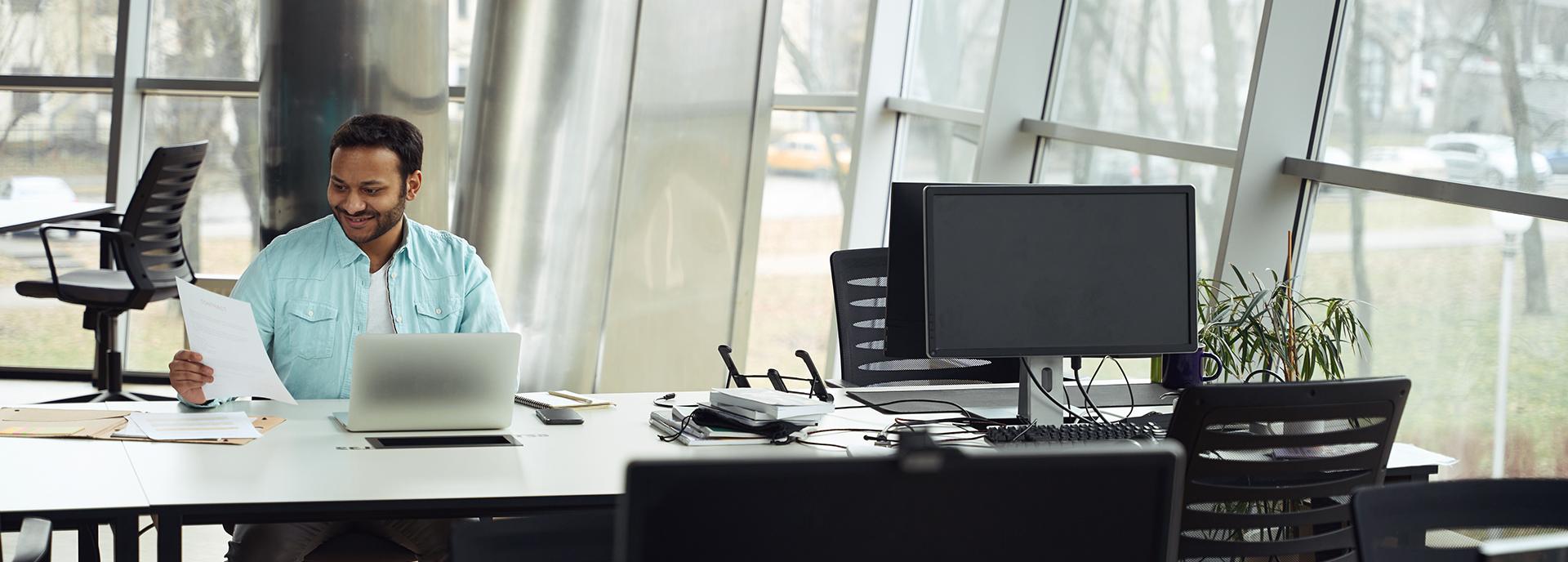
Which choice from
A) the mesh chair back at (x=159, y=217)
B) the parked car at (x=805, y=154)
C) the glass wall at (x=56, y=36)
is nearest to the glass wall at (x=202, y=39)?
the glass wall at (x=56, y=36)

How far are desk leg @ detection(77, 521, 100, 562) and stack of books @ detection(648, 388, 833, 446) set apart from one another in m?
1.05

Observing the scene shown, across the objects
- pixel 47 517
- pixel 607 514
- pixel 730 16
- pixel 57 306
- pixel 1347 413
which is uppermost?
pixel 730 16

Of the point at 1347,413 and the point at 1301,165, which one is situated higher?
the point at 1301,165

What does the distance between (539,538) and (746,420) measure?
1.02 meters

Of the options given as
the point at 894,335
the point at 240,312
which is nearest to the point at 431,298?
the point at 240,312

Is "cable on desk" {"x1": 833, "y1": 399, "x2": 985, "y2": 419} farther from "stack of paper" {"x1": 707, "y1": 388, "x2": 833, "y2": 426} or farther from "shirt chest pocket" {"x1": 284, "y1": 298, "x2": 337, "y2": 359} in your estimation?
"shirt chest pocket" {"x1": 284, "y1": 298, "x2": 337, "y2": 359}

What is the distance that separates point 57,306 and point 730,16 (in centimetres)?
365

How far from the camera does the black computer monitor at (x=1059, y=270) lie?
8.63ft

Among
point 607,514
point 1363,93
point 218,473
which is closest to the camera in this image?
point 607,514

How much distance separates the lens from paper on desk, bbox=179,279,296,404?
2.47 m

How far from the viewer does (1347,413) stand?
227cm

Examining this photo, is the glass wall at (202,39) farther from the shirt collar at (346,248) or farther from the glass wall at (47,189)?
the shirt collar at (346,248)

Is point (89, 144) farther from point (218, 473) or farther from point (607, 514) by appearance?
point (607, 514)

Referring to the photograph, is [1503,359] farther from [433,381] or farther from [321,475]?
[321,475]
